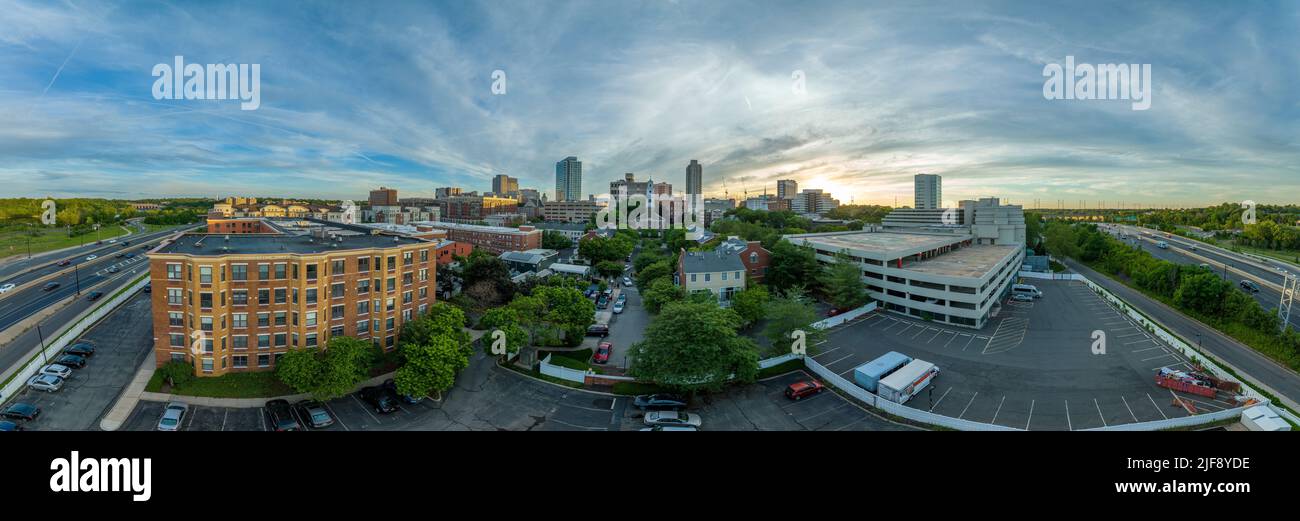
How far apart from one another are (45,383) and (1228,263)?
75746 millimetres

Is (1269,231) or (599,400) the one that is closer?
(599,400)

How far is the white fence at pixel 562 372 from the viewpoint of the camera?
1831cm

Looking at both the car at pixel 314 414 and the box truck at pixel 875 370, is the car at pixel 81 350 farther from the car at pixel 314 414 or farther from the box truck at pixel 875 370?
the box truck at pixel 875 370

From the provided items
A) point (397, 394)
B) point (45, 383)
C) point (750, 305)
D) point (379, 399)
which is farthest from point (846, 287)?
point (45, 383)

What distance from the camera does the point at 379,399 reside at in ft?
A: 54.3

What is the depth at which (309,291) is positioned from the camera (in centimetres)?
1856

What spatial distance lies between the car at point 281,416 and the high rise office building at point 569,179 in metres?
156

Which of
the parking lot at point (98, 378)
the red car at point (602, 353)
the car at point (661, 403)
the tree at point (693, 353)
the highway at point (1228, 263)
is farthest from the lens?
the highway at point (1228, 263)

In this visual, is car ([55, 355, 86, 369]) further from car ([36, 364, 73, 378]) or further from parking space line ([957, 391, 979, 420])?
parking space line ([957, 391, 979, 420])

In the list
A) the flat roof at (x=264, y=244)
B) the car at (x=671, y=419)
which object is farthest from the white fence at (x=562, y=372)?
the flat roof at (x=264, y=244)
